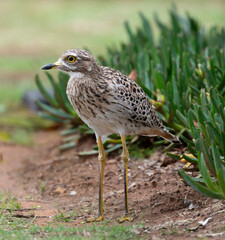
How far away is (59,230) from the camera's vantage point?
4.13 m

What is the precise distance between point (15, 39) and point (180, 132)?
9.92m

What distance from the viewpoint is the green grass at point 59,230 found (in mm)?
3984

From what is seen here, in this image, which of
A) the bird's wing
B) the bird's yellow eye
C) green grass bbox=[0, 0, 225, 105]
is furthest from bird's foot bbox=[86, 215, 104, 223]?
green grass bbox=[0, 0, 225, 105]

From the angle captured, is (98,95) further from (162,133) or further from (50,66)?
(162,133)

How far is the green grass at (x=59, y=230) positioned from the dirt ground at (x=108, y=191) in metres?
0.14

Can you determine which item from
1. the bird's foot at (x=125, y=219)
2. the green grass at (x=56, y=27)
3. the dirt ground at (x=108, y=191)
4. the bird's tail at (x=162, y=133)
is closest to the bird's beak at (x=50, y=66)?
the bird's tail at (x=162, y=133)

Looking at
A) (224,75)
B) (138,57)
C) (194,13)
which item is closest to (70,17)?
(194,13)

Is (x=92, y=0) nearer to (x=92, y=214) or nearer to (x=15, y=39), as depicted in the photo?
(x=15, y=39)

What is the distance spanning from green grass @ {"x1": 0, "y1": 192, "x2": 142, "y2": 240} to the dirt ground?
143 mm

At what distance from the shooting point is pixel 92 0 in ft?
66.2

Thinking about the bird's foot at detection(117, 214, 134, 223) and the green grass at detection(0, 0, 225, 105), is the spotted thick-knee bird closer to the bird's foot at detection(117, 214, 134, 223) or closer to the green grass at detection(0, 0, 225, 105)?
the bird's foot at detection(117, 214, 134, 223)

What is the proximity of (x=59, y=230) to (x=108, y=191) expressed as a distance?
139 cm

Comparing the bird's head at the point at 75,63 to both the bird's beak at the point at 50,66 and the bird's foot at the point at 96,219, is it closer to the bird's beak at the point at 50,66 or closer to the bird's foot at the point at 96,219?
the bird's beak at the point at 50,66

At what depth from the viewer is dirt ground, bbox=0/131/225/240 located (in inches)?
166
